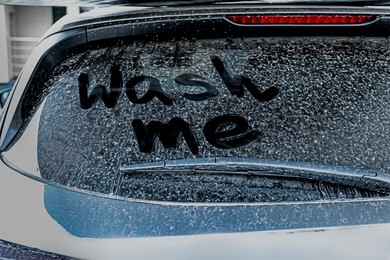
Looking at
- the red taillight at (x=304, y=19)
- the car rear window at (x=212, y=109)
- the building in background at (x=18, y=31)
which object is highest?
the red taillight at (x=304, y=19)

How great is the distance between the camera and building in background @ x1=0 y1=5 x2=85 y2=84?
25.5 ft

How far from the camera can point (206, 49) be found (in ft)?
5.03

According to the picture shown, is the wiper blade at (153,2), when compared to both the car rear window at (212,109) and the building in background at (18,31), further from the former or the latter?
the building in background at (18,31)

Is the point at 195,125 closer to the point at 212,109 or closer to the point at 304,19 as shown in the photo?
the point at 212,109

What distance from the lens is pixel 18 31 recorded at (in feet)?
26.1

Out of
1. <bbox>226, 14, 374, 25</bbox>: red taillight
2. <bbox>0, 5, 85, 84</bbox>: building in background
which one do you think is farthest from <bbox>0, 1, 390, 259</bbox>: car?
<bbox>0, 5, 85, 84</bbox>: building in background

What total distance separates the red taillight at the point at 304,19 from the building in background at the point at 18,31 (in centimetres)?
669

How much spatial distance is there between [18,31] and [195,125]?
7.05 m

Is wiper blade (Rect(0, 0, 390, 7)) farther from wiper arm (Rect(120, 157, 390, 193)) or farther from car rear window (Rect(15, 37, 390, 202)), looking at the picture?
wiper arm (Rect(120, 157, 390, 193))

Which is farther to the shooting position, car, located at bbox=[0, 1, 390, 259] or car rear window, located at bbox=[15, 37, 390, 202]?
car rear window, located at bbox=[15, 37, 390, 202]

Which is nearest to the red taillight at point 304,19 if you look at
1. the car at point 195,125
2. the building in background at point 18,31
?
the car at point 195,125

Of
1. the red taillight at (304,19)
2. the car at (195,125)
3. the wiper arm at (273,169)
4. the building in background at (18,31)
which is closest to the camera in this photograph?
the car at (195,125)

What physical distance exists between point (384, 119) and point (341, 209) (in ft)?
1.27

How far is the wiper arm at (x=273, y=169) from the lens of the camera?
128cm
